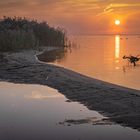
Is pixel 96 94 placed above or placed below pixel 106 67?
above

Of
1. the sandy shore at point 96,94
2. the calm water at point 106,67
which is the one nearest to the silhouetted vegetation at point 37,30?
the calm water at point 106,67

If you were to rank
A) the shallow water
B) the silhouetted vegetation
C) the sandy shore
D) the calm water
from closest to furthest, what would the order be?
the shallow water → the sandy shore → the calm water → the silhouetted vegetation

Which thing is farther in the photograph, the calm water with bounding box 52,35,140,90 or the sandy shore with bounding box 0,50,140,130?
the calm water with bounding box 52,35,140,90

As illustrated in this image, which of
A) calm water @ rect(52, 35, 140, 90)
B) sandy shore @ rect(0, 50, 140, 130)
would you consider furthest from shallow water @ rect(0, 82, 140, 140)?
calm water @ rect(52, 35, 140, 90)

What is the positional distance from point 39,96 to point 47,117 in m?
6.57

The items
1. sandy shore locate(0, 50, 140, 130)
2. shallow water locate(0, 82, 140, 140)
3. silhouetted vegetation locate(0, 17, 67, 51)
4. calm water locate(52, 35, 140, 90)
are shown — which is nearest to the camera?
shallow water locate(0, 82, 140, 140)

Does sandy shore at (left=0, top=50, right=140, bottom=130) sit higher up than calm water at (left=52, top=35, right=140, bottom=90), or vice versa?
sandy shore at (left=0, top=50, right=140, bottom=130)

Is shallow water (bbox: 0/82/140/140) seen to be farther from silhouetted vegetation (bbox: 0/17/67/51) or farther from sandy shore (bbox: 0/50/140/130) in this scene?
silhouetted vegetation (bbox: 0/17/67/51)

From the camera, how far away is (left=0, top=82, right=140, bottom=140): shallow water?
1457 cm

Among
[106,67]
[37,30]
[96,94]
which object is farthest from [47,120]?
[37,30]

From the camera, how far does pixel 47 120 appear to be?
17.1 meters

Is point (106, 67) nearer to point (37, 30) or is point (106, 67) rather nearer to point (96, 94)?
point (96, 94)

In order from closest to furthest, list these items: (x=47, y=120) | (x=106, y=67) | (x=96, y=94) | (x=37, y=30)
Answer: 1. (x=47, y=120)
2. (x=96, y=94)
3. (x=106, y=67)
4. (x=37, y=30)

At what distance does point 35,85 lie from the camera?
1148 inches
